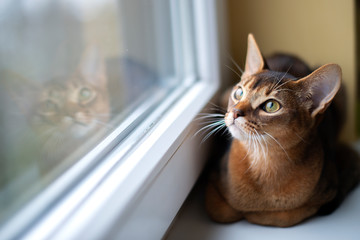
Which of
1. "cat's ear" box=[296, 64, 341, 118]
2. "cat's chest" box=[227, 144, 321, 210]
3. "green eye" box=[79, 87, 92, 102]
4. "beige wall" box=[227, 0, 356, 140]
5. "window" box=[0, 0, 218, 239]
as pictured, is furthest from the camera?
"beige wall" box=[227, 0, 356, 140]

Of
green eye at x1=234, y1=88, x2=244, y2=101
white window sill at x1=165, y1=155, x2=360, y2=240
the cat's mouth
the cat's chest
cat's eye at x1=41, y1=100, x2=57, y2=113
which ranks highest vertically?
green eye at x1=234, y1=88, x2=244, y2=101

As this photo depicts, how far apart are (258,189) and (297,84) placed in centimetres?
29

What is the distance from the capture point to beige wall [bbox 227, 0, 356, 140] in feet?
4.48

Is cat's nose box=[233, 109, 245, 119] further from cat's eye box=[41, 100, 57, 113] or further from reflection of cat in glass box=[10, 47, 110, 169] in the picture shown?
cat's eye box=[41, 100, 57, 113]

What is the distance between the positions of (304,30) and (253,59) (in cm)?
52

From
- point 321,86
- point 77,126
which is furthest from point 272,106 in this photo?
point 77,126

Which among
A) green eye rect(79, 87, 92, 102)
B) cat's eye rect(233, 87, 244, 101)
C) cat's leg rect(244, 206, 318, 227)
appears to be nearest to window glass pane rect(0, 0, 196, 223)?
green eye rect(79, 87, 92, 102)

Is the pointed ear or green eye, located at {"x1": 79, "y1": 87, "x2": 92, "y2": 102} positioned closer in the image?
the pointed ear

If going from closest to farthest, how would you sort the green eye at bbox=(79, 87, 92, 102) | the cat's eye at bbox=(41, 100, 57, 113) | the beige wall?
1. the cat's eye at bbox=(41, 100, 57, 113)
2. the green eye at bbox=(79, 87, 92, 102)
3. the beige wall

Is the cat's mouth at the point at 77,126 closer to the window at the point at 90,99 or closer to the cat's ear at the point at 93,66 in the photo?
the window at the point at 90,99

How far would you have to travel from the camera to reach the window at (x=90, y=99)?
0.67 m

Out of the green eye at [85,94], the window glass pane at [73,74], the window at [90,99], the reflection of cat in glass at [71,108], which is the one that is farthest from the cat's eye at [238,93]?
the green eye at [85,94]

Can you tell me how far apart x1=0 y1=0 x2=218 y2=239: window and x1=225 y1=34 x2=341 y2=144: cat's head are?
169 millimetres

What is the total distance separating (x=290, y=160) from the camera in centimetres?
91
